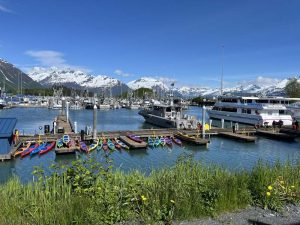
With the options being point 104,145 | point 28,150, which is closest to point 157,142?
point 104,145

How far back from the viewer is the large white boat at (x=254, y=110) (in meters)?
61.5

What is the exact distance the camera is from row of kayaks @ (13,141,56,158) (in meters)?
31.1

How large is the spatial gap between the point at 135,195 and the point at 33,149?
2671 cm

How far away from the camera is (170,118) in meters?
58.0

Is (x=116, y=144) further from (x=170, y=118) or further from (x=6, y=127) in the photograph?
(x=170, y=118)

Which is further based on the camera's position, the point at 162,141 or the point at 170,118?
the point at 170,118

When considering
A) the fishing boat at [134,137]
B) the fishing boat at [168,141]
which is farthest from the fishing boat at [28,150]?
the fishing boat at [168,141]

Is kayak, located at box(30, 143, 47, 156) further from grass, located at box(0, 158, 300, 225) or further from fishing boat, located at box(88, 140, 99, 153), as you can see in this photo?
grass, located at box(0, 158, 300, 225)

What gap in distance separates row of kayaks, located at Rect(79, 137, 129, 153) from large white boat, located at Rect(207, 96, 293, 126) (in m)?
33.7

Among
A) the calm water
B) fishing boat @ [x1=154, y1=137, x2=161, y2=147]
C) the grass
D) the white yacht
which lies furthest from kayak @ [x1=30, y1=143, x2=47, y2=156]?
the white yacht

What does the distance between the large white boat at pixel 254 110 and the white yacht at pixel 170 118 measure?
46.5 ft

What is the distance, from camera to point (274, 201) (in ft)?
31.0

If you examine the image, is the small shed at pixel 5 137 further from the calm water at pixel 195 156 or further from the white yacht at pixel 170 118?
the white yacht at pixel 170 118

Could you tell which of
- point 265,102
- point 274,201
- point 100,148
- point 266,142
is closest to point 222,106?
point 265,102
